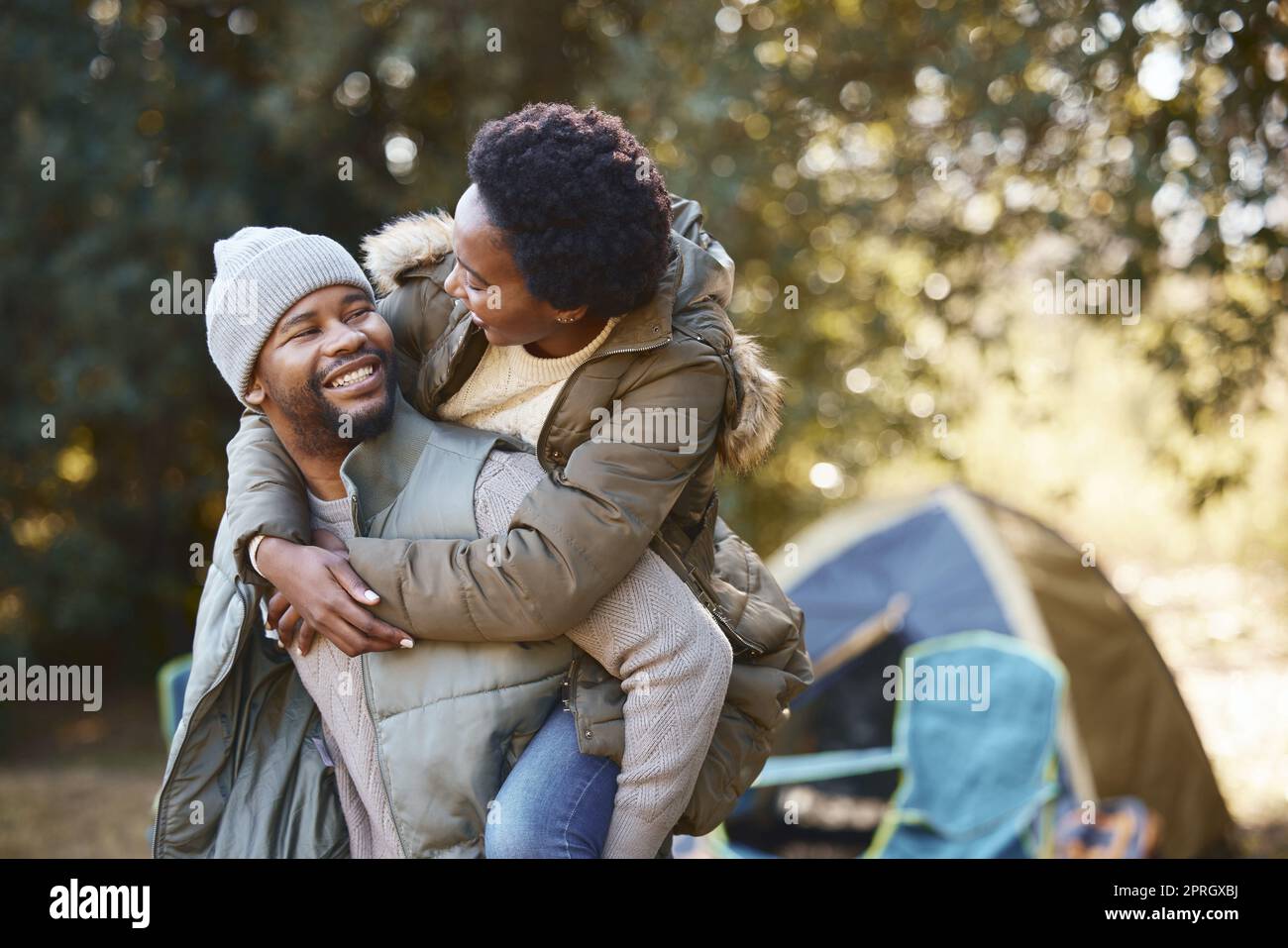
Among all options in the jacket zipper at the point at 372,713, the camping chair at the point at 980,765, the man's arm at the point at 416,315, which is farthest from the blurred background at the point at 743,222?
the jacket zipper at the point at 372,713

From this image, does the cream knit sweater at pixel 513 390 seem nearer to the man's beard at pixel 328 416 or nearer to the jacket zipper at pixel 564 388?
the jacket zipper at pixel 564 388

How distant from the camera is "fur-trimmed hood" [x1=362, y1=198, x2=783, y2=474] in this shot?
6.95 ft

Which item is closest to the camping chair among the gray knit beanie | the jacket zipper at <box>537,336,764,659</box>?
the jacket zipper at <box>537,336,764,659</box>

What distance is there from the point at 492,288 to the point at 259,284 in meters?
0.45

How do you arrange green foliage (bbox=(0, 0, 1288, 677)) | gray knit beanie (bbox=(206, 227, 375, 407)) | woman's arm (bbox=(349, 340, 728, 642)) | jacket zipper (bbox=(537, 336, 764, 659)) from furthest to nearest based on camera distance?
1. green foliage (bbox=(0, 0, 1288, 677))
2. gray knit beanie (bbox=(206, 227, 375, 407))
3. jacket zipper (bbox=(537, 336, 764, 659))
4. woman's arm (bbox=(349, 340, 728, 642))

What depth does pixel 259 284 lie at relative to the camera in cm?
213

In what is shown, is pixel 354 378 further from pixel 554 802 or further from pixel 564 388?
pixel 554 802

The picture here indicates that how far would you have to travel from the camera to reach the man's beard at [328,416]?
2107mm

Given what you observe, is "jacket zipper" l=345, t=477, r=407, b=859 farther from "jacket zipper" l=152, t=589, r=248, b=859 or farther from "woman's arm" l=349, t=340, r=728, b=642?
"jacket zipper" l=152, t=589, r=248, b=859

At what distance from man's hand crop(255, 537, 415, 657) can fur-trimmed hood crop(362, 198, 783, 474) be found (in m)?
0.59

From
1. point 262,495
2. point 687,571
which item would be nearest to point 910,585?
point 687,571

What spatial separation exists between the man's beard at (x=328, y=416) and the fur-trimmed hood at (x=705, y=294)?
251 millimetres
